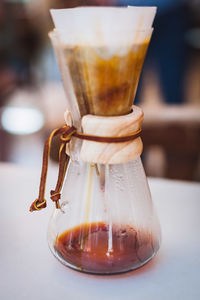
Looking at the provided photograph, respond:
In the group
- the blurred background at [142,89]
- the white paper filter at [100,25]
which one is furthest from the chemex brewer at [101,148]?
the blurred background at [142,89]

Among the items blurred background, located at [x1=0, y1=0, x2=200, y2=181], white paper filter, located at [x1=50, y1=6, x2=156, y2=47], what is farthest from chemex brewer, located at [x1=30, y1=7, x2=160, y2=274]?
blurred background, located at [x1=0, y1=0, x2=200, y2=181]

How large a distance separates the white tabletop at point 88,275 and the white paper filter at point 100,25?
0.88 ft

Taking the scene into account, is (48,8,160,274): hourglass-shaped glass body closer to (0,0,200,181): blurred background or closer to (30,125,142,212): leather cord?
(30,125,142,212): leather cord

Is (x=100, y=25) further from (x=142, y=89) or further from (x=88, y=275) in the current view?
(x=142, y=89)

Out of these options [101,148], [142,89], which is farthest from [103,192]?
[142,89]

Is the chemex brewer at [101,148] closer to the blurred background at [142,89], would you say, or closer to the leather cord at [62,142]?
the leather cord at [62,142]

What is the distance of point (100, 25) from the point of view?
37cm

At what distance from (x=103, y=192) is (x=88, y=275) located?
100mm

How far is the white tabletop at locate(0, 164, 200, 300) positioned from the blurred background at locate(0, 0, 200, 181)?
409mm

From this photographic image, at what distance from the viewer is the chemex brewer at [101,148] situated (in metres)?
0.38

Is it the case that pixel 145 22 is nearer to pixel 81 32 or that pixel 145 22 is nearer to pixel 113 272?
pixel 81 32

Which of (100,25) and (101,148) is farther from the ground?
(100,25)

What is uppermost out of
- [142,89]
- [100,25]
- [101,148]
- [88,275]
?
[100,25]

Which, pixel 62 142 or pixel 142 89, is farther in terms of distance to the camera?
pixel 142 89
